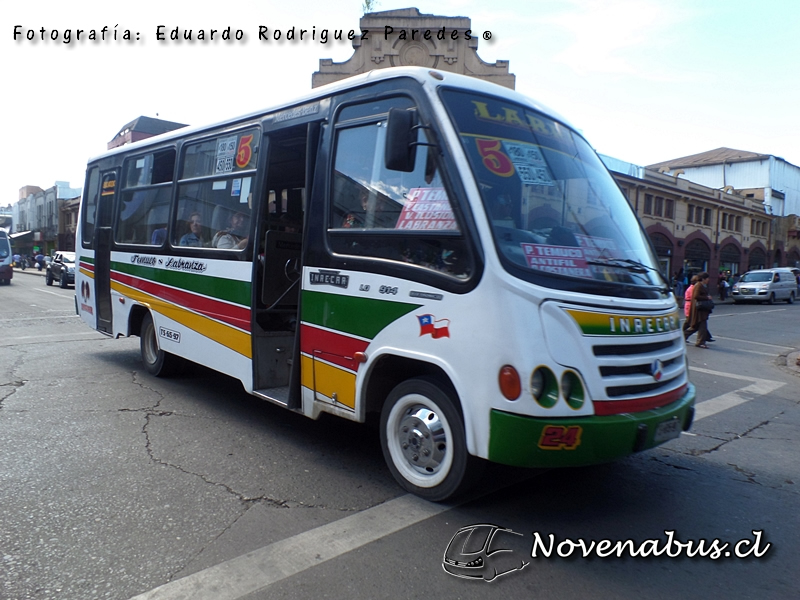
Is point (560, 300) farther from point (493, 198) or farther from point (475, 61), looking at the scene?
point (475, 61)

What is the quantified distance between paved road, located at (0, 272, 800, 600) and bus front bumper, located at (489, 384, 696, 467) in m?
0.48

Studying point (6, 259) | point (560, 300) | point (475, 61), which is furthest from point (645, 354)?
point (475, 61)

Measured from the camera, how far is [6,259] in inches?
1105

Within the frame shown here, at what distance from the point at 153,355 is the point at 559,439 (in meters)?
5.84

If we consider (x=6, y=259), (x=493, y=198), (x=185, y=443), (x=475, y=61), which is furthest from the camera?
(x=475, y=61)

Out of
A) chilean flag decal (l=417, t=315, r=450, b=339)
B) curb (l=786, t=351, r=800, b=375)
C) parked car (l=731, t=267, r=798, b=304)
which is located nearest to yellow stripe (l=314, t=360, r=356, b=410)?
chilean flag decal (l=417, t=315, r=450, b=339)

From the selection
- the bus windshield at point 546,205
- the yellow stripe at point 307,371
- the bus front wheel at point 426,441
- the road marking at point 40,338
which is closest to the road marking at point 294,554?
the bus front wheel at point 426,441

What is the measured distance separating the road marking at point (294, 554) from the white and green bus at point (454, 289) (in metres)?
0.27

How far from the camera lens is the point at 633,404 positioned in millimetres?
3908

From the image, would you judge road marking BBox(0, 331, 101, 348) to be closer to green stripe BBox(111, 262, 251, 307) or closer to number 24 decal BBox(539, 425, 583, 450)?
green stripe BBox(111, 262, 251, 307)

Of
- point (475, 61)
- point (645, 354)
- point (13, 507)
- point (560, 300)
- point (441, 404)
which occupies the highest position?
point (475, 61)

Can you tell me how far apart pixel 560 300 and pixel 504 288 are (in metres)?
0.34

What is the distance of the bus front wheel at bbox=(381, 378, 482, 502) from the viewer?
3.97 metres

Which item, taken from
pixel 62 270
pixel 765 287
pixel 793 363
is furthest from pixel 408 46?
pixel 793 363
